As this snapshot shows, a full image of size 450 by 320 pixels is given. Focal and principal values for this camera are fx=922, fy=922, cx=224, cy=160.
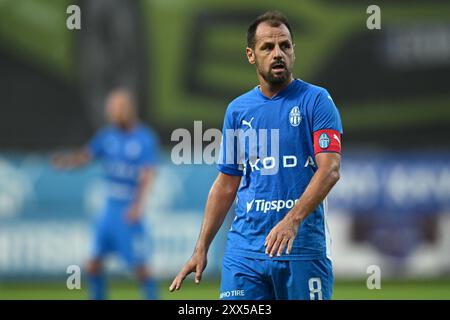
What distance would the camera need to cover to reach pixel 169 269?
1479 centimetres

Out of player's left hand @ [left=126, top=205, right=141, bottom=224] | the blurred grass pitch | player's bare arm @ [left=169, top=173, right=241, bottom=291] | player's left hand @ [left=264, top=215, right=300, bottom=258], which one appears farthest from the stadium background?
player's left hand @ [left=264, top=215, right=300, bottom=258]

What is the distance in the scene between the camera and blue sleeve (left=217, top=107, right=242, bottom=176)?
19.9 ft

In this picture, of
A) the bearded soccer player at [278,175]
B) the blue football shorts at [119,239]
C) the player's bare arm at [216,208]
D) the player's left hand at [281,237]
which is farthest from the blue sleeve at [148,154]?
the player's left hand at [281,237]

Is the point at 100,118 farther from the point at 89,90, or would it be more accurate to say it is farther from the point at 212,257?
the point at 212,257

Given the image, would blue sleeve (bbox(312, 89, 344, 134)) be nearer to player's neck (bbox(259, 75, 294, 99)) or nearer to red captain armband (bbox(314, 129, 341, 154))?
red captain armband (bbox(314, 129, 341, 154))

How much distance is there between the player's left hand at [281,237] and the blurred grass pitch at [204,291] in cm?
742

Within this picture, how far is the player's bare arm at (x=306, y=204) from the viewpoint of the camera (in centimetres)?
534

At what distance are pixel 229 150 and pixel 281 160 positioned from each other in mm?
444

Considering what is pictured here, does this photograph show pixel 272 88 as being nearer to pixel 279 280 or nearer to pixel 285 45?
pixel 285 45

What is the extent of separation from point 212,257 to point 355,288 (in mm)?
2377

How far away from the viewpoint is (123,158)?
42.3 ft

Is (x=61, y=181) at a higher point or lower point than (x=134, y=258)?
higher

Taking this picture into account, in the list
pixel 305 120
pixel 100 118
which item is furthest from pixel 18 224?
pixel 305 120

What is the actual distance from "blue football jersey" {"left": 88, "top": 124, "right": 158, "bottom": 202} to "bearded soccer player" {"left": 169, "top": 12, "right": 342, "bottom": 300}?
692 centimetres
